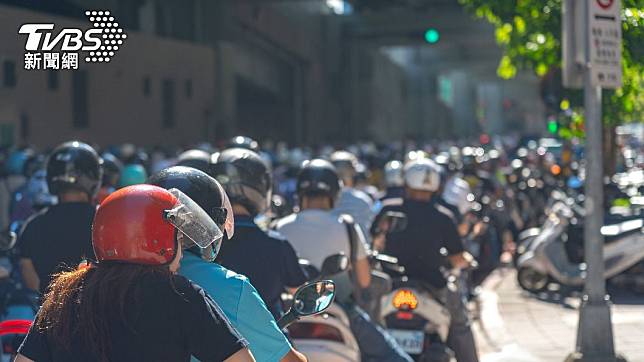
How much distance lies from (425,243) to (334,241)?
4.64ft

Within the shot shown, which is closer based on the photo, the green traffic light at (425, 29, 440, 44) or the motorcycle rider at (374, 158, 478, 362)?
the motorcycle rider at (374, 158, 478, 362)

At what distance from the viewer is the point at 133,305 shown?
356cm

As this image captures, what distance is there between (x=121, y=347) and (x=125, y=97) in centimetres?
3290

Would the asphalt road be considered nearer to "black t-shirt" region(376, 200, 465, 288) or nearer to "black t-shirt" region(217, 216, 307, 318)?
"black t-shirt" region(376, 200, 465, 288)

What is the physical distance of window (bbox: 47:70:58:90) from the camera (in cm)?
3159

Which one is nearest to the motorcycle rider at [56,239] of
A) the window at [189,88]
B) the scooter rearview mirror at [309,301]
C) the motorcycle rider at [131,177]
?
the scooter rearview mirror at [309,301]

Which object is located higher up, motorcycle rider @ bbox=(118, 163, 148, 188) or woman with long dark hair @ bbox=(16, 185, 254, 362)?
woman with long dark hair @ bbox=(16, 185, 254, 362)

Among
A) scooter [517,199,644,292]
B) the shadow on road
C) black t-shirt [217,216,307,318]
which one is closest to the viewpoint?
black t-shirt [217,216,307,318]

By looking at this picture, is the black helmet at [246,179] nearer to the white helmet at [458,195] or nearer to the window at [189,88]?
the white helmet at [458,195]

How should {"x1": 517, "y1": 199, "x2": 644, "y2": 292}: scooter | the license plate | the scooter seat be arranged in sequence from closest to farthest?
the license plate < {"x1": 517, "y1": 199, "x2": 644, "y2": 292}: scooter < the scooter seat

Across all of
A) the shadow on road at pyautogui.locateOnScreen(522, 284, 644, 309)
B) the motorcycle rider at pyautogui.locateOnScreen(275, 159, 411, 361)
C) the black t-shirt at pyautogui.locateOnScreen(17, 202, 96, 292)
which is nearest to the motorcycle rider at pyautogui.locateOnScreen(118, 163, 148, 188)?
the motorcycle rider at pyautogui.locateOnScreen(275, 159, 411, 361)

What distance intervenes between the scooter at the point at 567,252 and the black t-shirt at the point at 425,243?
22.0ft

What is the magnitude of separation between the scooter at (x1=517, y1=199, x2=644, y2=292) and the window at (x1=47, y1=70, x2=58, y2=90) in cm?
1829

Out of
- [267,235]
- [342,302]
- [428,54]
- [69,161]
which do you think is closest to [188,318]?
[267,235]
